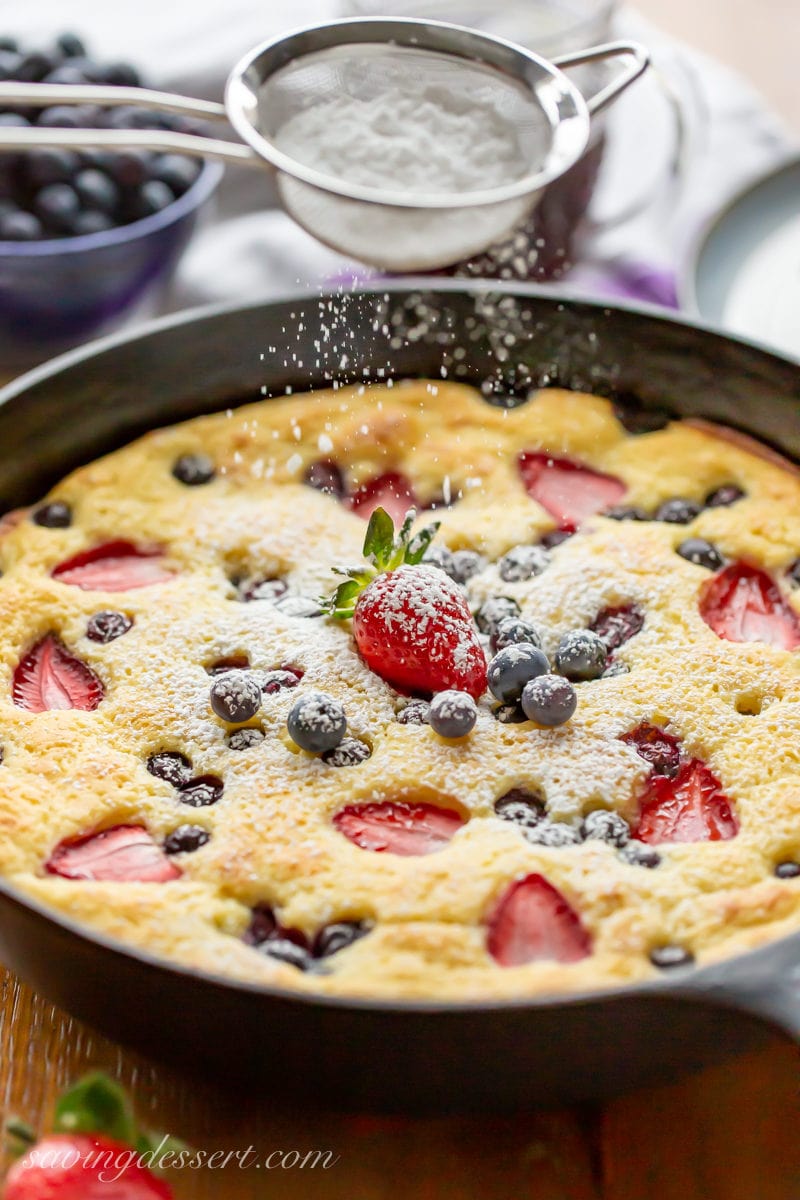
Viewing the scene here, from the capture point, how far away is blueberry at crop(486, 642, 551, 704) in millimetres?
2123

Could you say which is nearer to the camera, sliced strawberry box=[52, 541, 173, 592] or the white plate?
sliced strawberry box=[52, 541, 173, 592]

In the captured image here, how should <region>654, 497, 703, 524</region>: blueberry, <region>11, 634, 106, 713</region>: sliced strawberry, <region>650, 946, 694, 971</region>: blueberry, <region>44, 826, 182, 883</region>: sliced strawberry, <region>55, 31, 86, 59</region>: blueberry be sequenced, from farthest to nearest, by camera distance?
<region>55, 31, 86, 59</region>: blueberry, <region>654, 497, 703, 524</region>: blueberry, <region>11, 634, 106, 713</region>: sliced strawberry, <region>44, 826, 182, 883</region>: sliced strawberry, <region>650, 946, 694, 971</region>: blueberry

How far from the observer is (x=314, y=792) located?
6.69 ft

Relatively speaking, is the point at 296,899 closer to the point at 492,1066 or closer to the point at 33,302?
the point at 492,1066

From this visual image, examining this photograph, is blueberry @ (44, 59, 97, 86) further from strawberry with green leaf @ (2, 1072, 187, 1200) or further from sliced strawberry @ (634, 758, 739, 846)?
strawberry with green leaf @ (2, 1072, 187, 1200)

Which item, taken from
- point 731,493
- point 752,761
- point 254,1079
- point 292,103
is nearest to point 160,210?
point 292,103

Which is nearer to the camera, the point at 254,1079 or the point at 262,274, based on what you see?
the point at 254,1079

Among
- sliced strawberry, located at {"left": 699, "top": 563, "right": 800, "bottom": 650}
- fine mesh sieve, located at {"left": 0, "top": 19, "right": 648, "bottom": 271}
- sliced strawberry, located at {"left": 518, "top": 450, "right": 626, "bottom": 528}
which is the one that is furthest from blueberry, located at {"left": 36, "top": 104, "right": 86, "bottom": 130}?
sliced strawberry, located at {"left": 699, "top": 563, "right": 800, "bottom": 650}

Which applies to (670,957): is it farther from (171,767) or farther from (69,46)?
(69,46)

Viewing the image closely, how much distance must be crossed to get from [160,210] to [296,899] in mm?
2087

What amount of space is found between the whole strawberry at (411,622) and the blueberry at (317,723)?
0.14 metres

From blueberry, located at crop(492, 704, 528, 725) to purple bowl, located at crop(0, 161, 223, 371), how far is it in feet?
5.46

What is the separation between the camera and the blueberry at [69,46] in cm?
359

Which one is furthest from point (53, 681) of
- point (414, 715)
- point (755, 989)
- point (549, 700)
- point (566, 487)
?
point (755, 989)
